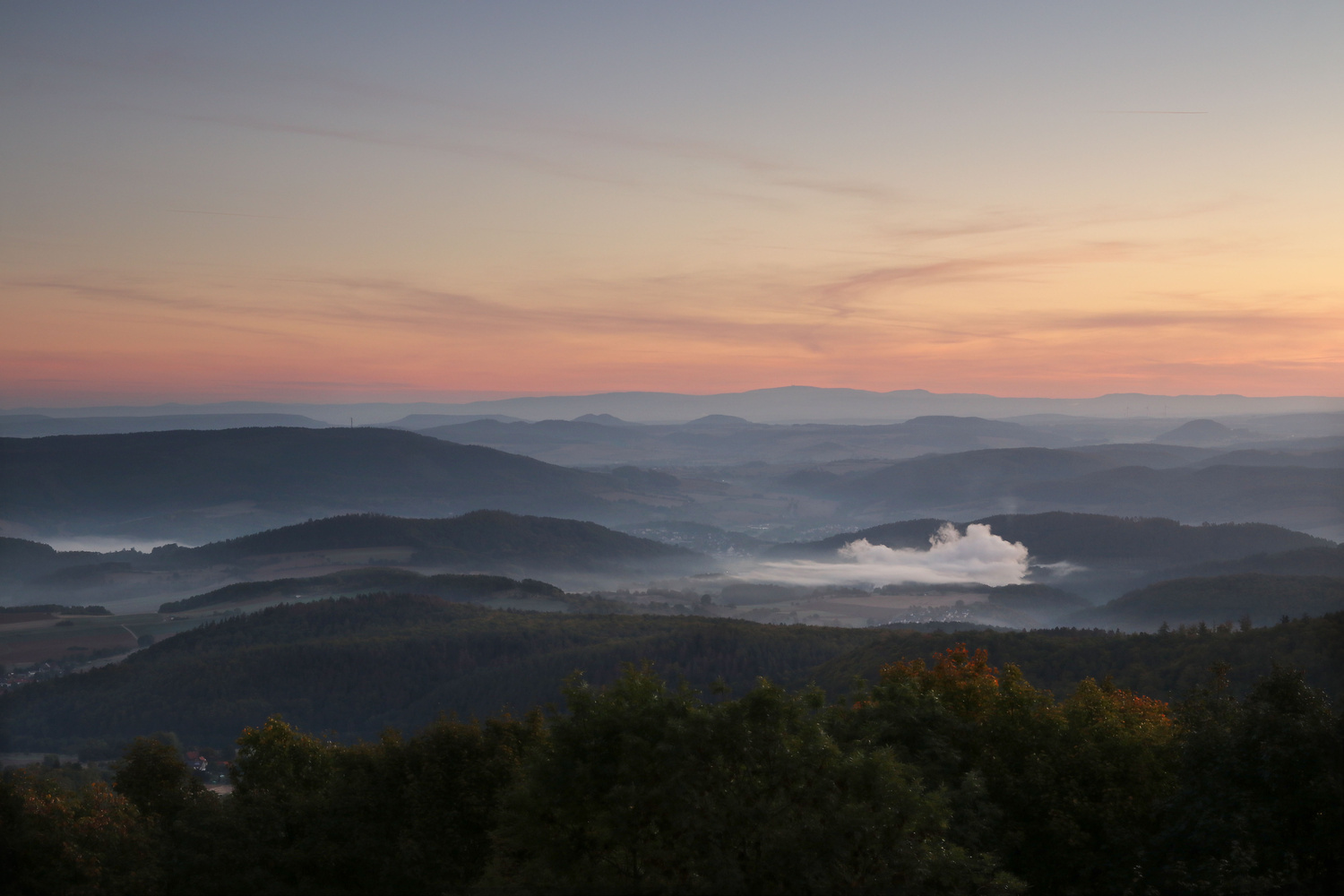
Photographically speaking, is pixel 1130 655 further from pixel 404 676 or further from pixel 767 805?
pixel 404 676

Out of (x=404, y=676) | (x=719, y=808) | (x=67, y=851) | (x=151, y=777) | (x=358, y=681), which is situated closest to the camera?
(x=719, y=808)

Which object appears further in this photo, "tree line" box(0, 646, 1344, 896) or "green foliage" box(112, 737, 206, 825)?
"green foliage" box(112, 737, 206, 825)

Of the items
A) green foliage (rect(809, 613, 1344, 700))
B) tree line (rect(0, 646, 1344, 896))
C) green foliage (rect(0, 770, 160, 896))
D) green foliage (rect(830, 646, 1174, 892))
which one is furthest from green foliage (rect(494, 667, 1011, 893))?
green foliage (rect(809, 613, 1344, 700))

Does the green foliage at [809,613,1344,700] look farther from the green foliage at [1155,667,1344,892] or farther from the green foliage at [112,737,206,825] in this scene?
the green foliage at [112,737,206,825]

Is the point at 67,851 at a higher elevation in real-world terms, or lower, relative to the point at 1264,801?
lower

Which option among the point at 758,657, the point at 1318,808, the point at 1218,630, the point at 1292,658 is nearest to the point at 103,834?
the point at 1318,808

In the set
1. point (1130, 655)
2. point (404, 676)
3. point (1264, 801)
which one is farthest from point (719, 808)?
point (404, 676)

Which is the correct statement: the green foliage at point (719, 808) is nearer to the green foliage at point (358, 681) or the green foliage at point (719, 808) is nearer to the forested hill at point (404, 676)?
the forested hill at point (404, 676)

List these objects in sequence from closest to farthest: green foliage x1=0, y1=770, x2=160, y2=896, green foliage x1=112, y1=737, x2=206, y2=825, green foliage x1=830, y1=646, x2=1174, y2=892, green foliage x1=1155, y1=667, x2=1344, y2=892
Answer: green foliage x1=1155, y1=667, x2=1344, y2=892, green foliage x1=0, y1=770, x2=160, y2=896, green foliage x1=830, y1=646, x2=1174, y2=892, green foliage x1=112, y1=737, x2=206, y2=825

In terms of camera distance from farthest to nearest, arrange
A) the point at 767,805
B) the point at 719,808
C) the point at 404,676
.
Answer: the point at 404,676 < the point at 767,805 < the point at 719,808

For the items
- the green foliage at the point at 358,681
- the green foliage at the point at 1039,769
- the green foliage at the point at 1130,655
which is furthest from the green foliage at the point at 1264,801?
the green foliage at the point at 358,681

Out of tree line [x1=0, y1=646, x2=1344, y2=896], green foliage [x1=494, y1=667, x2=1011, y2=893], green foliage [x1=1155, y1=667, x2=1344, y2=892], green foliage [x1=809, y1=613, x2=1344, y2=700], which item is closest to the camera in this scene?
green foliage [x1=494, y1=667, x2=1011, y2=893]
